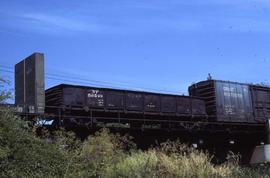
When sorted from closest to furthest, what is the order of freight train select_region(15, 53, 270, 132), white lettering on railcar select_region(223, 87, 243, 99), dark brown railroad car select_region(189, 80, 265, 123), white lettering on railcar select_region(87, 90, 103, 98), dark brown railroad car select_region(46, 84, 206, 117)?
freight train select_region(15, 53, 270, 132)
dark brown railroad car select_region(46, 84, 206, 117)
white lettering on railcar select_region(87, 90, 103, 98)
dark brown railroad car select_region(189, 80, 265, 123)
white lettering on railcar select_region(223, 87, 243, 99)

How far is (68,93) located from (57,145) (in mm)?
13124

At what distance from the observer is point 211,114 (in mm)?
36562

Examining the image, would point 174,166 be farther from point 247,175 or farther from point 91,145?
point 91,145

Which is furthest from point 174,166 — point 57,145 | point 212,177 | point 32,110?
point 32,110

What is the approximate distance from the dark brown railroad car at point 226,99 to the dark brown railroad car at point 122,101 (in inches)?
42.0

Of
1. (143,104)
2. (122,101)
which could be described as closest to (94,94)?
(122,101)

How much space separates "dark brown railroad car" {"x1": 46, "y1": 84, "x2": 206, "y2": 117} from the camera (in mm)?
27328

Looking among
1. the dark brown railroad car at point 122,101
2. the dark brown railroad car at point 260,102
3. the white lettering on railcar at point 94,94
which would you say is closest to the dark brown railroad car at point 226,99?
the dark brown railroad car at point 260,102

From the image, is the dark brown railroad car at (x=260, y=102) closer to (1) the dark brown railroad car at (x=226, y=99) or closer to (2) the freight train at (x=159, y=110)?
(2) the freight train at (x=159, y=110)

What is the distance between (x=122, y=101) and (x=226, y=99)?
36.3ft

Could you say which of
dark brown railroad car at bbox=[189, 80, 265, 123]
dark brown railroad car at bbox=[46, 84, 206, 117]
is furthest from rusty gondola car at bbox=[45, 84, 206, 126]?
dark brown railroad car at bbox=[189, 80, 265, 123]

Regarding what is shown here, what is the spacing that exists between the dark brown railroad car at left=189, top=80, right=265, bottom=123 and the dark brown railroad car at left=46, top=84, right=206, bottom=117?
3.50ft

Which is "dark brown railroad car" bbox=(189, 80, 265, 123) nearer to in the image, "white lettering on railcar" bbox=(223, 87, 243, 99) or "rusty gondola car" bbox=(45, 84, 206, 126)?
"white lettering on railcar" bbox=(223, 87, 243, 99)

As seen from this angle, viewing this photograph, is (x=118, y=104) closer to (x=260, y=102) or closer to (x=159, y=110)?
(x=159, y=110)
